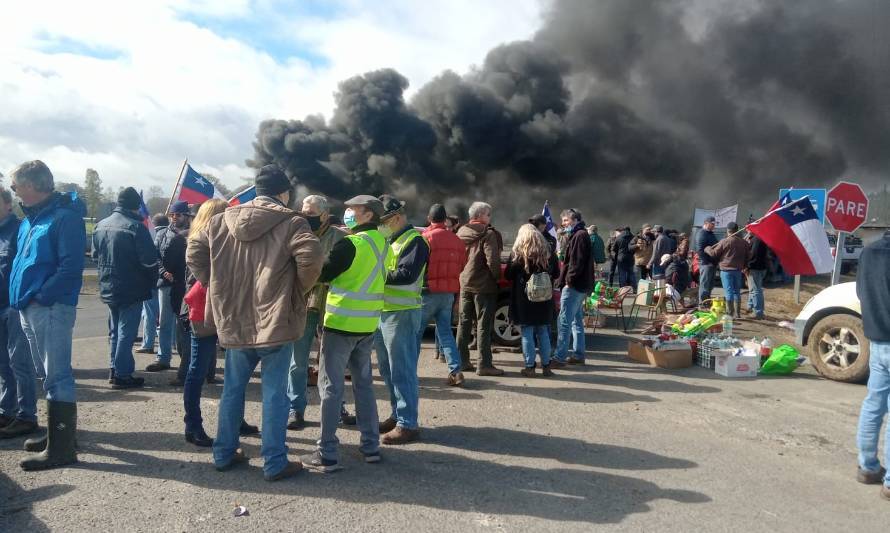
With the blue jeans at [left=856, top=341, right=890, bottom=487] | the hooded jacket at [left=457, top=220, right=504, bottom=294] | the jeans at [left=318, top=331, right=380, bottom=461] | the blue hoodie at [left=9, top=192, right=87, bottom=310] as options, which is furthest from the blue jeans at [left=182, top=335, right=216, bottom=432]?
the blue jeans at [left=856, top=341, right=890, bottom=487]

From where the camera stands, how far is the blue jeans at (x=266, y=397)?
3420 mm

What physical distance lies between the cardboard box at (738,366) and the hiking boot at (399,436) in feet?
12.9

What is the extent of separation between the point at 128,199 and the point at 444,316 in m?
3.21

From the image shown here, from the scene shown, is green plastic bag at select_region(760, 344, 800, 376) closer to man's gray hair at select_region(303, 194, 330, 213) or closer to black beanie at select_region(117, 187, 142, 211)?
man's gray hair at select_region(303, 194, 330, 213)

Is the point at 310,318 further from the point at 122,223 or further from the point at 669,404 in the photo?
the point at 669,404

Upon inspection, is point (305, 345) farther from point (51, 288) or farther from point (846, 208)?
point (846, 208)

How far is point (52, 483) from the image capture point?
11.0 ft

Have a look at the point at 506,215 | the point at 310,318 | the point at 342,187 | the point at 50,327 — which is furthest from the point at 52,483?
the point at 506,215

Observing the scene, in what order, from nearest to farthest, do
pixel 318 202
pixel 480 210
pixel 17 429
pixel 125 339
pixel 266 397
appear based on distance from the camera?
pixel 266 397, pixel 17 429, pixel 318 202, pixel 125 339, pixel 480 210

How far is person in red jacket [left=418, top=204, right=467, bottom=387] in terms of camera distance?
5363 mm

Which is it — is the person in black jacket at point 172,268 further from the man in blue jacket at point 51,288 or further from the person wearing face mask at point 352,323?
the person wearing face mask at point 352,323

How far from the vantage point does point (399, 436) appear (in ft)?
13.5

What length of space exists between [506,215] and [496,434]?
24002 millimetres

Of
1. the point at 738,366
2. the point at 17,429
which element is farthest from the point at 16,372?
the point at 738,366
